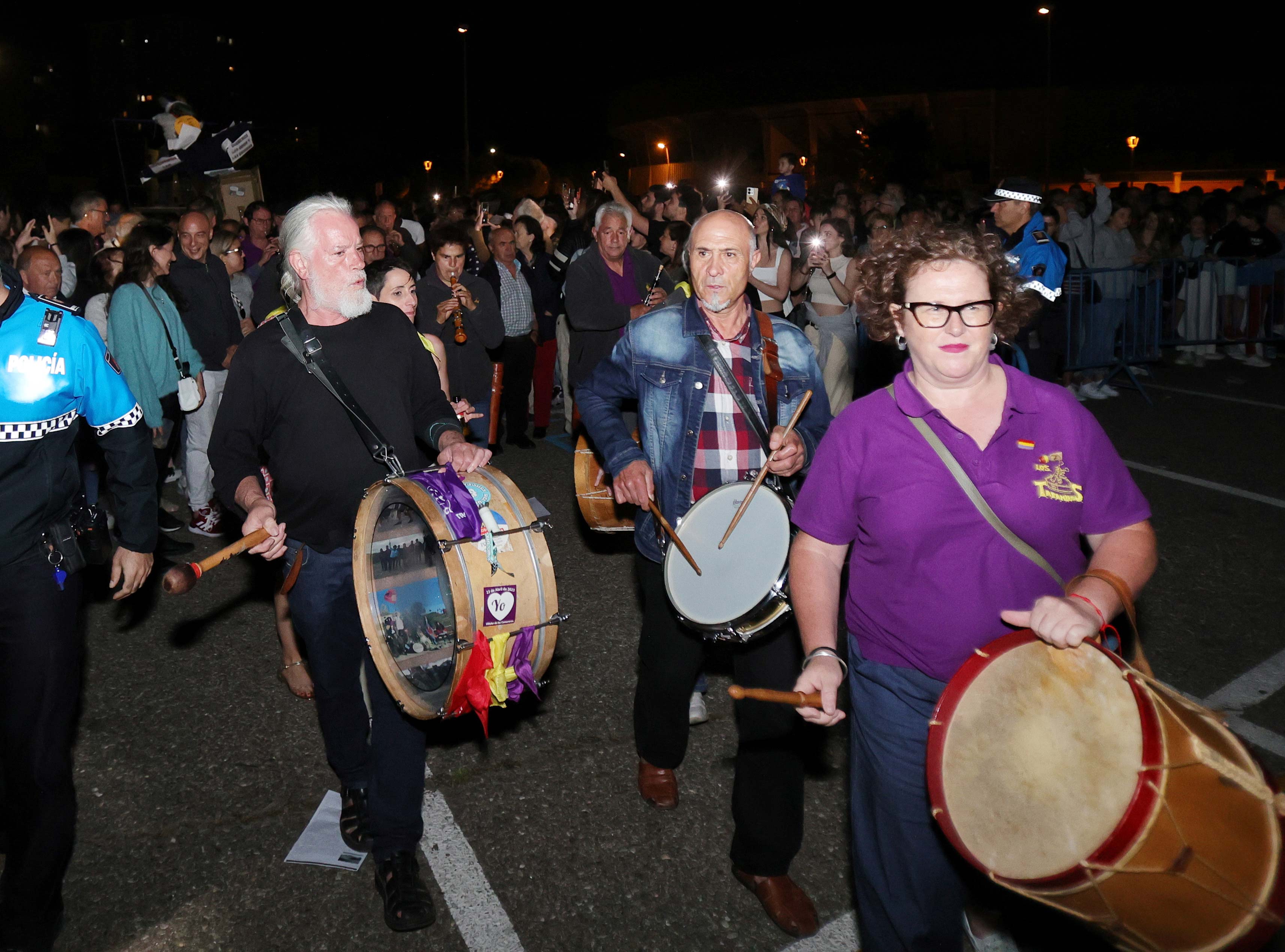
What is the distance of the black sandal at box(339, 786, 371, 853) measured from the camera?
3795 mm

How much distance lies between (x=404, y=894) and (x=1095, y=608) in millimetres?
2479

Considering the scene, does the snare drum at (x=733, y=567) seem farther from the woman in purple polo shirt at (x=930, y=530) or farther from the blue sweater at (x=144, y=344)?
the blue sweater at (x=144, y=344)

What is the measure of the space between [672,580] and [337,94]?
5521 centimetres

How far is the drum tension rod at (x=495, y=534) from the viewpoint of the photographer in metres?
2.98

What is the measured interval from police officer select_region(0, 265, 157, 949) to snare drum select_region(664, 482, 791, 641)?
1.83 metres

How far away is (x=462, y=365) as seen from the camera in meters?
A: 7.99

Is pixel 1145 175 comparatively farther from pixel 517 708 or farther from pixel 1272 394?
pixel 517 708

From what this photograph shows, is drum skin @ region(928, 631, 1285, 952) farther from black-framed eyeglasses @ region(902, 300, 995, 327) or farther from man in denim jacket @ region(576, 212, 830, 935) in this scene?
man in denim jacket @ region(576, 212, 830, 935)

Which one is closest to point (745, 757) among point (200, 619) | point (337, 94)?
point (200, 619)

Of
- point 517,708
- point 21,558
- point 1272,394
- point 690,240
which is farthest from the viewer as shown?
point 1272,394

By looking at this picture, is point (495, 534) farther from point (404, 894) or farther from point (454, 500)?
point (404, 894)

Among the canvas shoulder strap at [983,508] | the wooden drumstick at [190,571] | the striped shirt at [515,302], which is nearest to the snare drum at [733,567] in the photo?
the canvas shoulder strap at [983,508]

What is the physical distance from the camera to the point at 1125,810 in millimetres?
1905

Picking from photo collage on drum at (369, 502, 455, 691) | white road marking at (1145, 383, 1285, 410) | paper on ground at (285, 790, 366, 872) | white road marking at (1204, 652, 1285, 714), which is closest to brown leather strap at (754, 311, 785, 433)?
photo collage on drum at (369, 502, 455, 691)
